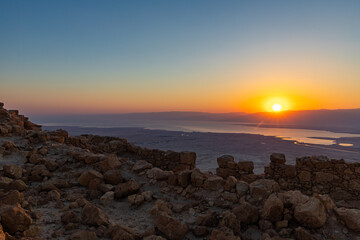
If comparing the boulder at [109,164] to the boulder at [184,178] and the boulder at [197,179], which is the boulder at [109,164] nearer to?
the boulder at [184,178]

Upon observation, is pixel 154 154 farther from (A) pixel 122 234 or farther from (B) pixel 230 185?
(A) pixel 122 234

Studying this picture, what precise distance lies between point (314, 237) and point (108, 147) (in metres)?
8.34

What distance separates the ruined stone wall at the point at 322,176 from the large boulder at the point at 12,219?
7.42m

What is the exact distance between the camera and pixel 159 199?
469cm

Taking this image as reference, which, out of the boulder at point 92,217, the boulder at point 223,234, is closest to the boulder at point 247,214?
the boulder at point 223,234

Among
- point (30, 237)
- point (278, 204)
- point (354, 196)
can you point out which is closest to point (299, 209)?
point (278, 204)

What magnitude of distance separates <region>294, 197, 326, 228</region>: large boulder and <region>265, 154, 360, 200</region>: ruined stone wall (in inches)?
185

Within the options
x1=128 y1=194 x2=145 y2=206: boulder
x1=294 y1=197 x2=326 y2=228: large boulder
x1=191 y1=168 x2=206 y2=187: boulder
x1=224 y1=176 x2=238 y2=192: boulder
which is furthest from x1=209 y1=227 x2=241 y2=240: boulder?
x1=128 y1=194 x2=145 y2=206: boulder

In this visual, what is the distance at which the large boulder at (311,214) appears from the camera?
3.33 m

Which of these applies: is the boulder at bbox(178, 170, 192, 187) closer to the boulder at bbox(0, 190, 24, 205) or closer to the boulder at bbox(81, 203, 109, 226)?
the boulder at bbox(81, 203, 109, 226)

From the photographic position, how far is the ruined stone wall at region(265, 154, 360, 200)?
23.9 ft

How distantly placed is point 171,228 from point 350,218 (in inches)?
101

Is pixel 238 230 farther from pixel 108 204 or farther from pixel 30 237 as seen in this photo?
pixel 30 237

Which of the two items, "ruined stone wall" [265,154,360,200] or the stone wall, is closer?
"ruined stone wall" [265,154,360,200]
